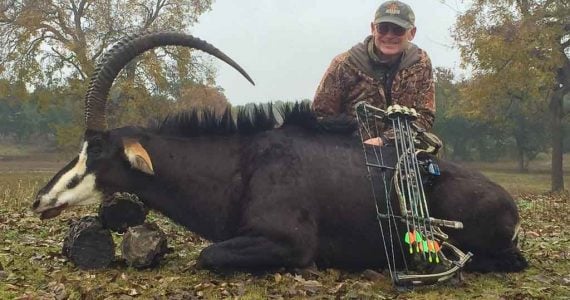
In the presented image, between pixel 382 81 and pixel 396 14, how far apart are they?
790mm

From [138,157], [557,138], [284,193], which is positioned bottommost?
[284,193]

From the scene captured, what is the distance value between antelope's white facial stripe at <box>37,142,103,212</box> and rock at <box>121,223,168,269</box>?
0.48 metres

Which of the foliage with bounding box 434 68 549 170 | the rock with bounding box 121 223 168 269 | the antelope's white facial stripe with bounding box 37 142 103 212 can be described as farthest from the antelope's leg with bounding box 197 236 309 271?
the foliage with bounding box 434 68 549 170

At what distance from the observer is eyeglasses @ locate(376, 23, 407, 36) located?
249 inches

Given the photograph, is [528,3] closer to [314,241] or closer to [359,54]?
A: [359,54]

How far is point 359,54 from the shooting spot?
675cm

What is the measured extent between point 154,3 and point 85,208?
96.6ft

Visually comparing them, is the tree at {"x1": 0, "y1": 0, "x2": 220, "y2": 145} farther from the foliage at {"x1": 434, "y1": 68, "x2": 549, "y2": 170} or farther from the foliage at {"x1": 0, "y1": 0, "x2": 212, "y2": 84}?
the foliage at {"x1": 434, "y1": 68, "x2": 549, "y2": 170}

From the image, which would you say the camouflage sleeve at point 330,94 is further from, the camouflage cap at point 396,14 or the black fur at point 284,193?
the black fur at point 284,193

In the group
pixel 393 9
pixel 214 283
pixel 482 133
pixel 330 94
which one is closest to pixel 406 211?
pixel 214 283

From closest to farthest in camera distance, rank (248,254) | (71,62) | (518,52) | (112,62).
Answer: (248,254) < (112,62) < (518,52) < (71,62)

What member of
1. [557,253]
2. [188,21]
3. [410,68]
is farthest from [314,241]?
[188,21]

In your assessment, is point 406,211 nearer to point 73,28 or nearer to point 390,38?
point 390,38

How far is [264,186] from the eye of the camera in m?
5.38
